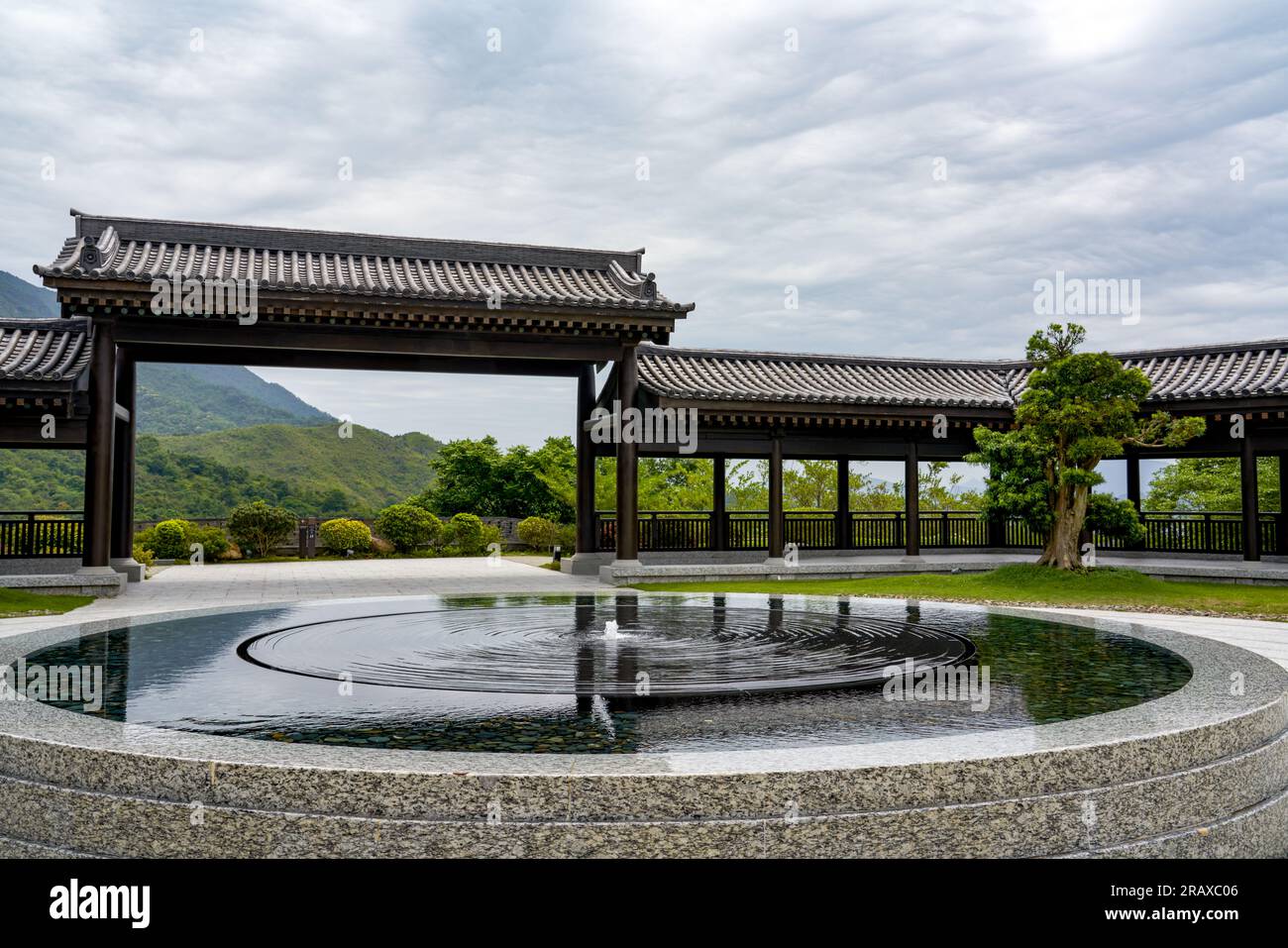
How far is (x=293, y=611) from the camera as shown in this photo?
9109mm

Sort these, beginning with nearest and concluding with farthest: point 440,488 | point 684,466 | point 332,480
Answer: point 684,466, point 440,488, point 332,480

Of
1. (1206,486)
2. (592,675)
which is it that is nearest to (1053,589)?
(592,675)

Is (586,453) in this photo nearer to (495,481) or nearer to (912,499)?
(912,499)

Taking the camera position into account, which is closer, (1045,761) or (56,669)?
(1045,761)

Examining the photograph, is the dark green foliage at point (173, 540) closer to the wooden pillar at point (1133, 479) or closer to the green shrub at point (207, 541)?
the green shrub at point (207, 541)

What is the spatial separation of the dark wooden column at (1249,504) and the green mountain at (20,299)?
262ft

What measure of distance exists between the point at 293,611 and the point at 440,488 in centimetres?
2768

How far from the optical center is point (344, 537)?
26953mm

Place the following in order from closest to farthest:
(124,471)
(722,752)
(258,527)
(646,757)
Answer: (646,757) → (722,752) → (124,471) → (258,527)

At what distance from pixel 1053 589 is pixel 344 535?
1892 centimetres

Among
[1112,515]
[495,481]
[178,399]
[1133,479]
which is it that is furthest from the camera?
[178,399]
